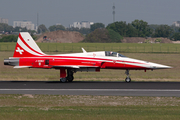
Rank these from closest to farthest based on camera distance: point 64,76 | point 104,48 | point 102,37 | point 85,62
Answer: point 85,62, point 64,76, point 104,48, point 102,37

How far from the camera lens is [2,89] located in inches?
842

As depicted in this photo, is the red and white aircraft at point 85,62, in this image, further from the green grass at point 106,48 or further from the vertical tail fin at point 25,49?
the green grass at point 106,48

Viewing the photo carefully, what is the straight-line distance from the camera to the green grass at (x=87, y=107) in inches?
503

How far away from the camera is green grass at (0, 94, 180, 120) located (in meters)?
12.8

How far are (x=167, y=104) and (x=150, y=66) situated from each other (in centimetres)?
915

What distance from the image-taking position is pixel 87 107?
15.4 m

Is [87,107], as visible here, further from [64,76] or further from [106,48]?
[106,48]

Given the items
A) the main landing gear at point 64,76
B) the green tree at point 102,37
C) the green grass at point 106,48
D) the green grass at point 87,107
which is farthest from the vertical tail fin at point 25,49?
the green tree at point 102,37

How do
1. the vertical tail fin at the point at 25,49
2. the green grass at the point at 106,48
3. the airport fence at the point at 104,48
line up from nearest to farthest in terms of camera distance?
the vertical tail fin at the point at 25,49, the airport fence at the point at 104,48, the green grass at the point at 106,48

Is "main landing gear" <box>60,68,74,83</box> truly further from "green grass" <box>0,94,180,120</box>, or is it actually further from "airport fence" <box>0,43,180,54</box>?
"airport fence" <box>0,43,180,54</box>

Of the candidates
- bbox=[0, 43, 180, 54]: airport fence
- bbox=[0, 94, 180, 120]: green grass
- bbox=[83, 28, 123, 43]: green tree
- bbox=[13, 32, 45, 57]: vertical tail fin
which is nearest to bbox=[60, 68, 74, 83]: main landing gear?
bbox=[13, 32, 45, 57]: vertical tail fin

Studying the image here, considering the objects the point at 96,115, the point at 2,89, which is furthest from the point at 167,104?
the point at 2,89

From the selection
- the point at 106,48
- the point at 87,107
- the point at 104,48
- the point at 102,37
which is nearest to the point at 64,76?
the point at 87,107

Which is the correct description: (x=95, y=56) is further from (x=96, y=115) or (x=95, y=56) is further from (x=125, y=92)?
(x=96, y=115)
